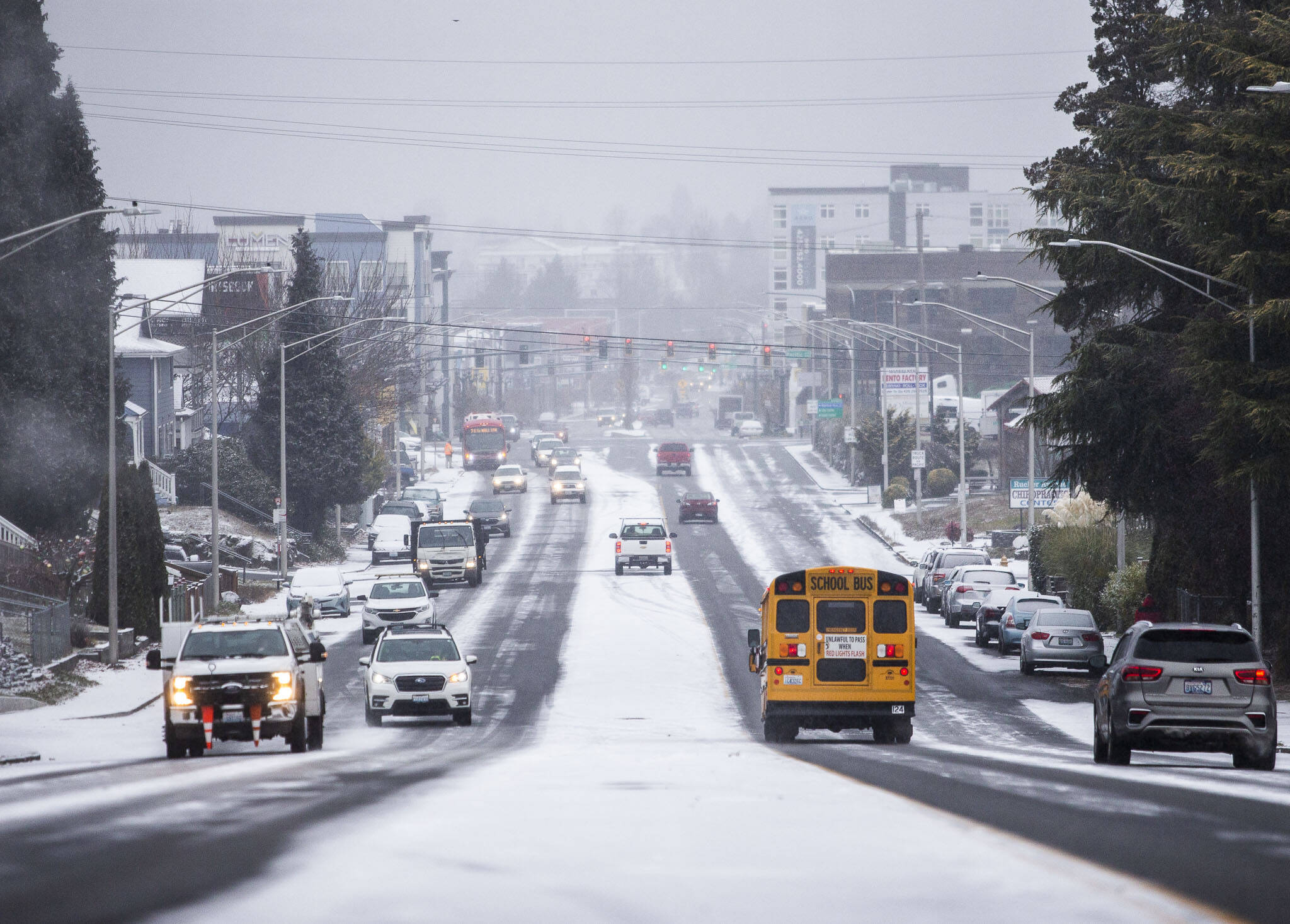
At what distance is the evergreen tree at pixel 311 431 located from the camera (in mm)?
70438

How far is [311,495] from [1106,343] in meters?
43.8

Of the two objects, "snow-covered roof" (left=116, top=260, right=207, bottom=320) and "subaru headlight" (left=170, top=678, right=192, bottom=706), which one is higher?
"snow-covered roof" (left=116, top=260, right=207, bottom=320)

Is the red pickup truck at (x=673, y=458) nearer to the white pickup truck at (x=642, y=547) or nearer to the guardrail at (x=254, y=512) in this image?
the guardrail at (x=254, y=512)

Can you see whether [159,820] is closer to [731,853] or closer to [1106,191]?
[731,853]

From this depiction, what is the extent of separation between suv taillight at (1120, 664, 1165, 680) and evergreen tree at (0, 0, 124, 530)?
38985 millimetres

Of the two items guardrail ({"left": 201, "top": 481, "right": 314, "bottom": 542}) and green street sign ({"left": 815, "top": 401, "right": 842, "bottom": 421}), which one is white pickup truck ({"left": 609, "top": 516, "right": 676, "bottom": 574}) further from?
green street sign ({"left": 815, "top": 401, "right": 842, "bottom": 421})

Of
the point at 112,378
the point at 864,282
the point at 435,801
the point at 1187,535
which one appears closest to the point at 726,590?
the point at 1187,535

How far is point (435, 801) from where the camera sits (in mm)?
10406

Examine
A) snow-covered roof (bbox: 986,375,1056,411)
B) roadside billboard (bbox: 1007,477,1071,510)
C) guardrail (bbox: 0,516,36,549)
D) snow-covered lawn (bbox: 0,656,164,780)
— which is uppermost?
snow-covered roof (bbox: 986,375,1056,411)

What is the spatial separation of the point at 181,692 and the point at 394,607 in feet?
70.9

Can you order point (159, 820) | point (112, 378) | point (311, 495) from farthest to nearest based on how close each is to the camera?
point (311, 495), point (112, 378), point (159, 820)

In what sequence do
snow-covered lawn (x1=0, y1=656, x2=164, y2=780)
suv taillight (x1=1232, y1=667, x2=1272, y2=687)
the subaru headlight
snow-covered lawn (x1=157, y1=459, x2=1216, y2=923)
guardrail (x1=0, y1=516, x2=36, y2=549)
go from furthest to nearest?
1. guardrail (x1=0, y1=516, x2=36, y2=549)
2. snow-covered lawn (x1=0, y1=656, x2=164, y2=780)
3. the subaru headlight
4. suv taillight (x1=1232, y1=667, x2=1272, y2=687)
5. snow-covered lawn (x1=157, y1=459, x2=1216, y2=923)

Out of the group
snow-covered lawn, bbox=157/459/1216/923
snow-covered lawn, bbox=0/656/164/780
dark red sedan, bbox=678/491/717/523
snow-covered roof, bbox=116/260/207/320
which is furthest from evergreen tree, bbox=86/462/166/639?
snow-covered roof, bbox=116/260/207/320

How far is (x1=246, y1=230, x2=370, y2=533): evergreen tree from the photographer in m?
70.4
